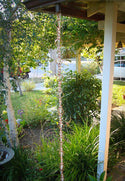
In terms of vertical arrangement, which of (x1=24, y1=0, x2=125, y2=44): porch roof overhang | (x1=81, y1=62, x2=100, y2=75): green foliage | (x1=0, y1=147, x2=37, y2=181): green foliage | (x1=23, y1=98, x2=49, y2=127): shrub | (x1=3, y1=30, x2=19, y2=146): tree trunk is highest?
(x1=24, y1=0, x2=125, y2=44): porch roof overhang

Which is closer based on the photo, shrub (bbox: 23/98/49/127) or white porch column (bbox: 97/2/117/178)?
white porch column (bbox: 97/2/117/178)

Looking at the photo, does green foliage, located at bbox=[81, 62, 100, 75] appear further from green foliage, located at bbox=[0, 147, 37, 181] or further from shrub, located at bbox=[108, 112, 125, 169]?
green foliage, located at bbox=[0, 147, 37, 181]

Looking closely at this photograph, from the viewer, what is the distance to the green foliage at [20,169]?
7.21ft

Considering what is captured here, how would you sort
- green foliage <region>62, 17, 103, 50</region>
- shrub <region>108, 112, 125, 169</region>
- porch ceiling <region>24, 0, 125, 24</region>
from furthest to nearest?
green foliage <region>62, 17, 103, 50</region>
shrub <region>108, 112, 125, 169</region>
porch ceiling <region>24, 0, 125, 24</region>

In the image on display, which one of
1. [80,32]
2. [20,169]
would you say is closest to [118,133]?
[20,169]

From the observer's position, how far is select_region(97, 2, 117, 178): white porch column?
1699 millimetres

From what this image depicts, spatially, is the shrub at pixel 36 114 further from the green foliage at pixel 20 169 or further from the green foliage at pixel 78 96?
the green foliage at pixel 20 169

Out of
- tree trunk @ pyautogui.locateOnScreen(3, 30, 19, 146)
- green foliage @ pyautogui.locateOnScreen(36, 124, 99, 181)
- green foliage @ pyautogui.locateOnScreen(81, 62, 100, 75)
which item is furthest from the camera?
green foliage @ pyautogui.locateOnScreen(81, 62, 100, 75)

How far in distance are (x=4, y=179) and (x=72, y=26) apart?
2.88m

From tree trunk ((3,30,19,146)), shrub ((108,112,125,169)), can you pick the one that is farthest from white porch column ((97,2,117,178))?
tree trunk ((3,30,19,146))

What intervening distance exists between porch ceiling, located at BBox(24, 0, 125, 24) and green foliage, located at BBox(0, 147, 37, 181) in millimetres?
1865

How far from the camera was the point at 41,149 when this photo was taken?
2.42 metres

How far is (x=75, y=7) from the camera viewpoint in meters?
2.15

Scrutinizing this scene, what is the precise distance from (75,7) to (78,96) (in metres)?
1.79
